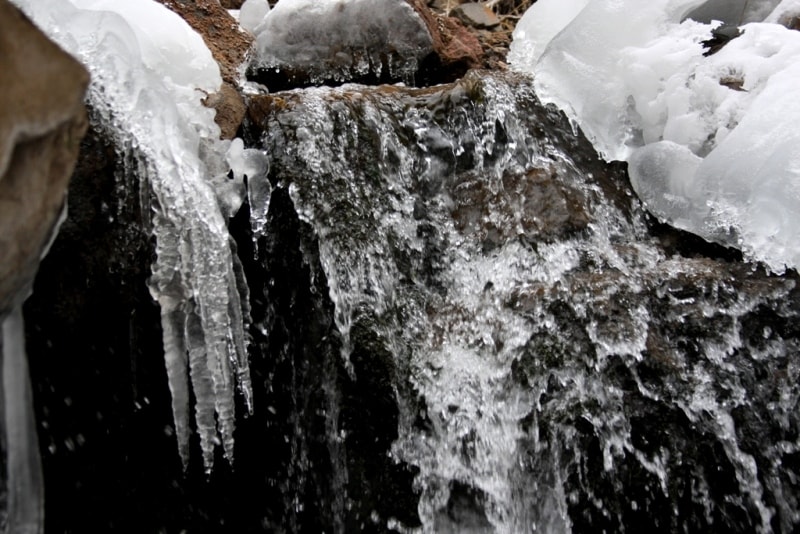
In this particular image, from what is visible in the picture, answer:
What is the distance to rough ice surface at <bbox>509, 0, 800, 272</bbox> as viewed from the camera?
2152 mm

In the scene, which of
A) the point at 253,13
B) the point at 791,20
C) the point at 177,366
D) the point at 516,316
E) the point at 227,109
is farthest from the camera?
the point at 253,13

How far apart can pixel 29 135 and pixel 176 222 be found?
0.90 m

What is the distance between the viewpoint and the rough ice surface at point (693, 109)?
215 cm

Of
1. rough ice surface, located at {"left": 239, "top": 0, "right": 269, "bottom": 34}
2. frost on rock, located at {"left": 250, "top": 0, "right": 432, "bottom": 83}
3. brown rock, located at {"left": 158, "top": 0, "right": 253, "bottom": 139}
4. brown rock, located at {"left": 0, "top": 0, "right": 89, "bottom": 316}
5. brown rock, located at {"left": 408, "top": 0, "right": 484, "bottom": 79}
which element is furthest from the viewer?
rough ice surface, located at {"left": 239, "top": 0, "right": 269, "bottom": 34}

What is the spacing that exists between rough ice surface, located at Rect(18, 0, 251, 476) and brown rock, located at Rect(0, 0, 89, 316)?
2.53 ft

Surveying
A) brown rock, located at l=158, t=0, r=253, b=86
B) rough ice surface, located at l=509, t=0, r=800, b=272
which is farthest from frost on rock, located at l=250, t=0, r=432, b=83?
rough ice surface, located at l=509, t=0, r=800, b=272

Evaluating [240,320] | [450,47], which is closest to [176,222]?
[240,320]

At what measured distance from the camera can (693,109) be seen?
2.49 metres

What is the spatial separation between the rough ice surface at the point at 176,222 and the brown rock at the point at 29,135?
30.4 inches

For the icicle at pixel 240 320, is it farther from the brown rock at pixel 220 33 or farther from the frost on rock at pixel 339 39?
the frost on rock at pixel 339 39

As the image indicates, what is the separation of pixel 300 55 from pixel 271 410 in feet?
5.21

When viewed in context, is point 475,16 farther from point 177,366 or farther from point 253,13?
point 177,366

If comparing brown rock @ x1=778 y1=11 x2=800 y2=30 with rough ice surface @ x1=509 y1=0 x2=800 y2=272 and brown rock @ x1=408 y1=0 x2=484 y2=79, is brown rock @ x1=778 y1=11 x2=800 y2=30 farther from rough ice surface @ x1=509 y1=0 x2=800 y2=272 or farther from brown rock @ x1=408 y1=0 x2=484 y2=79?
brown rock @ x1=408 y1=0 x2=484 y2=79

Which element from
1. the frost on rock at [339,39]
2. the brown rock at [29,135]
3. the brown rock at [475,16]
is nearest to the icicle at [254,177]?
the frost on rock at [339,39]
